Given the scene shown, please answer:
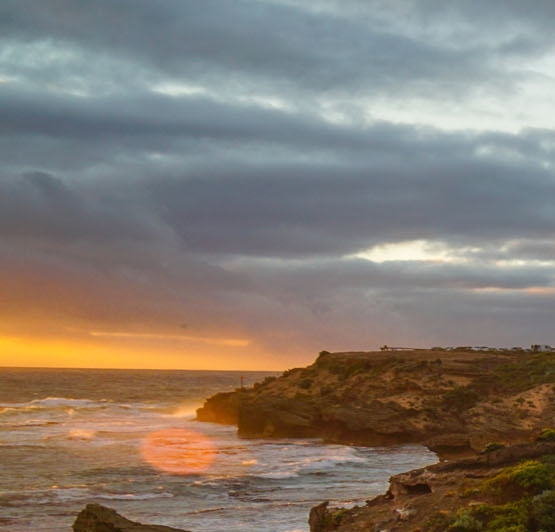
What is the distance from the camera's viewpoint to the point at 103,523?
2311cm

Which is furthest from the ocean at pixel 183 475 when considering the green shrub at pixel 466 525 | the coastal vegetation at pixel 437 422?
the green shrub at pixel 466 525

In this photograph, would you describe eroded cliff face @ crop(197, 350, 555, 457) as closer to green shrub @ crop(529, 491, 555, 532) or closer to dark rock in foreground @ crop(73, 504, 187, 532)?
green shrub @ crop(529, 491, 555, 532)

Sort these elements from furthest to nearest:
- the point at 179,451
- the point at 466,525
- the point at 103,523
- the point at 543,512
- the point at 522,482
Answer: the point at 179,451 < the point at 103,523 < the point at 522,482 < the point at 466,525 < the point at 543,512

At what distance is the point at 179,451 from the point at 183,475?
13.8m

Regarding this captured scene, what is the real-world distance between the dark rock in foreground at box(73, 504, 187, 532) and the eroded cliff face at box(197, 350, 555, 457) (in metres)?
28.2

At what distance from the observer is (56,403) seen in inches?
4904

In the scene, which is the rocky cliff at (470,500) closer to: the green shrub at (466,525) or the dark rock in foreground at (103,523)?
the green shrub at (466,525)

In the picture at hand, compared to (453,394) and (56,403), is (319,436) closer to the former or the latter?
(453,394)

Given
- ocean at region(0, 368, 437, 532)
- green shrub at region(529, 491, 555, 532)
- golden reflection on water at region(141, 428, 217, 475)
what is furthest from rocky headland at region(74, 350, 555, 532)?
golden reflection on water at region(141, 428, 217, 475)

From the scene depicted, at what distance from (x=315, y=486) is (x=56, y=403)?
9223 cm

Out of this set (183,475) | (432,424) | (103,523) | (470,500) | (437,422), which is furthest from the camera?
(437,422)

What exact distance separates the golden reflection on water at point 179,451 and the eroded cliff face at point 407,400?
603 cm

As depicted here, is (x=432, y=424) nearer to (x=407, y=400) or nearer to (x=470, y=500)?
(x=407, y=400)

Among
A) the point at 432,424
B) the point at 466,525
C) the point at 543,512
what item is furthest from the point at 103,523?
the point at 432,424
